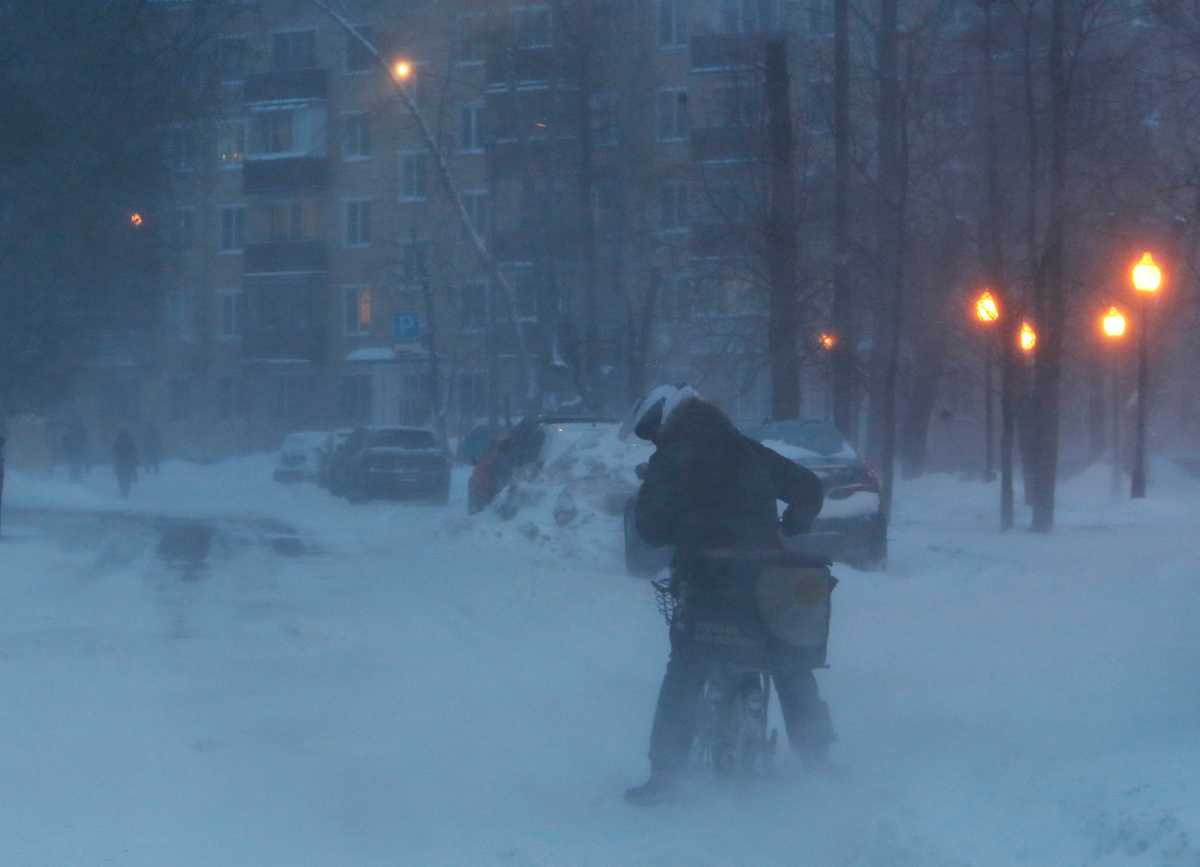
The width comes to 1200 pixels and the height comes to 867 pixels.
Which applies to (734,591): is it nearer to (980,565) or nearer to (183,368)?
(980,565)

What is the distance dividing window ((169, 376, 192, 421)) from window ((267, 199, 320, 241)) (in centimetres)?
862

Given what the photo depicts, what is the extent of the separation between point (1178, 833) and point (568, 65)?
3537 centimetres

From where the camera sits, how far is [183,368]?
2653 inches

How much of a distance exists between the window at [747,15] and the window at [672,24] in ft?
17.5

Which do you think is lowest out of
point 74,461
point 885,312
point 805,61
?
point 74,461

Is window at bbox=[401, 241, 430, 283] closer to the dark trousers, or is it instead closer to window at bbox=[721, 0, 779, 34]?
A: window at bbox=[721, 0, 779, 34]

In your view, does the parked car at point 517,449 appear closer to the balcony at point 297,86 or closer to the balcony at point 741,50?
the balcony at point 741,50

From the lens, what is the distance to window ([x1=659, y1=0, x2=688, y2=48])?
170ft

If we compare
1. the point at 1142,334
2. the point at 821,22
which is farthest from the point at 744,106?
the point at 821,22

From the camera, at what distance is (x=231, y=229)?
65.2 m

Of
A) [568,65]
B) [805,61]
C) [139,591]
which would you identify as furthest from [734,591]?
[568,65]

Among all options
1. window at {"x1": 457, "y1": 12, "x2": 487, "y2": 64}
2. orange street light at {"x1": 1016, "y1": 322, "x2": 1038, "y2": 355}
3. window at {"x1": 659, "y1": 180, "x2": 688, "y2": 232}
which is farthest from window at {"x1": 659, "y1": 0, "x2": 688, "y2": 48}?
orange street light at {"x1": 1016, "y1": 322, "x2": 1038, "y2": 355}

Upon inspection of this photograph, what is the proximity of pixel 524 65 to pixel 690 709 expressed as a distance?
3640 cm

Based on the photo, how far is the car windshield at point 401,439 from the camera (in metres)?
35.0
